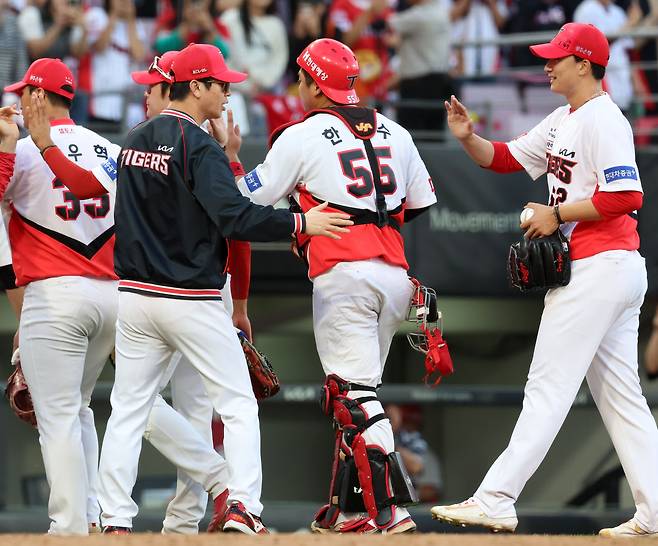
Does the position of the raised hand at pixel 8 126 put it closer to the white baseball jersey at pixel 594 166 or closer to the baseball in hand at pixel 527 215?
the baseball in hand at pixel 527 215

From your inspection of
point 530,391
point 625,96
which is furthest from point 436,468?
point 530,391

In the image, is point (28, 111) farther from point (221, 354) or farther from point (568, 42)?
point (568, 42)

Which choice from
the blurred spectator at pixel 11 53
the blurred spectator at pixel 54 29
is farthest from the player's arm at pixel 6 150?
the blurred spectator at pixel 54 29

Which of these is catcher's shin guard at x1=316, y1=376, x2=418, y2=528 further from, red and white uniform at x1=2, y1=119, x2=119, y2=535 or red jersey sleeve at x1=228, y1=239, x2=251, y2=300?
red and white uniform at x1=2, y1=119, x2=119, y2=535

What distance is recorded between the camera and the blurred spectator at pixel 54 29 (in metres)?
10.3

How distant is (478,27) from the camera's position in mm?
12086

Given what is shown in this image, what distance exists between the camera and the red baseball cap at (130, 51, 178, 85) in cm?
612

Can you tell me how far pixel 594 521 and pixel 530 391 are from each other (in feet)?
11.9

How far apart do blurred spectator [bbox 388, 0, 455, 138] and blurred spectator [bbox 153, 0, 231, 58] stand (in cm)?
141

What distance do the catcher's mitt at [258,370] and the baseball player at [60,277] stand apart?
2.06 ft

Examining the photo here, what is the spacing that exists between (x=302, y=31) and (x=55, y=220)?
5318 millimetres

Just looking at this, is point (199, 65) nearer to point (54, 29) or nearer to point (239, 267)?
point (239, 267)

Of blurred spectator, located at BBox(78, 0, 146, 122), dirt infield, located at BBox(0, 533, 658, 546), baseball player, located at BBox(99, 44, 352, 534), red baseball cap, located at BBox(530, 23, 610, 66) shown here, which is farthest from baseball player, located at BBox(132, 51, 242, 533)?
blurred spectator, located at BBox(78, 0, 146, 122)

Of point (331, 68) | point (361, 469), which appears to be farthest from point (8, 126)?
point (361, 469)
